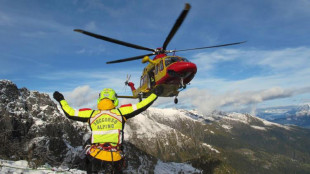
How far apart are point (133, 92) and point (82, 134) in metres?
154

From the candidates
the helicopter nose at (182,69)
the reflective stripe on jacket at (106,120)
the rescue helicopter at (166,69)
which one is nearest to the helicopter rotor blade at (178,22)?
Result: the rescue helicopter at (166,69)

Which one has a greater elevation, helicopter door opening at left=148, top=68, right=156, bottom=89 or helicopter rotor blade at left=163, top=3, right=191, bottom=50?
helicopter rotor blade at left=163, top=3, right=191, bottom=50

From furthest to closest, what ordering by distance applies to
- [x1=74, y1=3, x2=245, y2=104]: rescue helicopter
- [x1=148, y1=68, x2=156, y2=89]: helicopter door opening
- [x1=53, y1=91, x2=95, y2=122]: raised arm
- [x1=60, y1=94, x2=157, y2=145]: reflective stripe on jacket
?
[x1=148, y1=68, x2=156, y2=89]: helicopter door opening
[x1=74, y1=3, x2=245, y2=104]: rescue helicopter
[x1=53, y1=91, x2=95, y2=122]: raised arm
[x1=60, y1=94, x2=157, y2=145]: reflective stripe on jacket

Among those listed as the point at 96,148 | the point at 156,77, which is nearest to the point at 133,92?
the point at 156,77

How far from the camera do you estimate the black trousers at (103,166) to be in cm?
552

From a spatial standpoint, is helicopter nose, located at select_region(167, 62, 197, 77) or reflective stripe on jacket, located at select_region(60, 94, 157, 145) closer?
reflective stripe on jacket, located at select_region(60, 94, 157, 145)

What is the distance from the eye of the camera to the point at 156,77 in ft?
67.3

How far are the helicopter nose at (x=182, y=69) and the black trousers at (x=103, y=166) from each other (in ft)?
41.3

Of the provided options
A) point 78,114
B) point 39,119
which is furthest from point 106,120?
point 39,119

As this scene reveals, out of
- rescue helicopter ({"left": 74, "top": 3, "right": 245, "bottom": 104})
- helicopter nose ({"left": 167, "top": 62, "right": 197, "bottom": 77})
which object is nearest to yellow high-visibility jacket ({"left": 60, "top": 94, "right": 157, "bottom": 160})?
rescue helicopter ({"left": 74, "top": 3, "right": 245, "bottom": 104})

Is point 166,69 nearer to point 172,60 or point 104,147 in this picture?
point 172,60

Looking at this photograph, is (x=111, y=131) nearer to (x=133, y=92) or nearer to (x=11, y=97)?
(x=133, y=92)

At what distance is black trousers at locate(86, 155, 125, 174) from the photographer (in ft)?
18.1

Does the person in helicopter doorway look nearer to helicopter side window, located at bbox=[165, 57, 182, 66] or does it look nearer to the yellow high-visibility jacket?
the yellow high-visibility jacket
